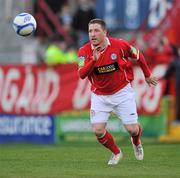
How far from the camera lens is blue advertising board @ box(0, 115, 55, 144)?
18.9 meters

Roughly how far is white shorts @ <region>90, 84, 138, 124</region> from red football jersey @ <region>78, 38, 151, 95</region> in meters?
0.08

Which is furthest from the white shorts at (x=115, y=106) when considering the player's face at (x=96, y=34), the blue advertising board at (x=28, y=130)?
the blue advertising board at (x=28, y=130)

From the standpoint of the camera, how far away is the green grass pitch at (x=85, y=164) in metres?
10.8

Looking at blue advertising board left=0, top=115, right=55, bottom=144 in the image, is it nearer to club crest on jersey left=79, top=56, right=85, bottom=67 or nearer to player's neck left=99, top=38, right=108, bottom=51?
player's neck left=99, top=38, right=108, bottom=51

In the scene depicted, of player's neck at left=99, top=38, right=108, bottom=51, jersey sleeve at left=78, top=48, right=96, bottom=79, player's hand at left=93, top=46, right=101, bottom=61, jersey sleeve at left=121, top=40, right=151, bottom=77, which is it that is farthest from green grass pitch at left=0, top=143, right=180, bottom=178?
player's neck at left=99, top=38, right=108, bottom=51

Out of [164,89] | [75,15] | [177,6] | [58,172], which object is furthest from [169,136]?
[58,172]

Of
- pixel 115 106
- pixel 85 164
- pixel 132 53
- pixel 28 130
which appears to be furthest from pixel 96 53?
pixel 28 130

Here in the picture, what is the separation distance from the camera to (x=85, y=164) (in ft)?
40.2

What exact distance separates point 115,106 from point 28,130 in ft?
22.4

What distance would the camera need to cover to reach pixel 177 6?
21.3 m

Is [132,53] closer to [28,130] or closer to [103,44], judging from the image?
[103,44]

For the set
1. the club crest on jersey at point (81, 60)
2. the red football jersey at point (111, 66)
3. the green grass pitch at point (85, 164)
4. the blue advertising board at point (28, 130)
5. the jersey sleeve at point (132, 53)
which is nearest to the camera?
the green grass pitch at point (85, 164)

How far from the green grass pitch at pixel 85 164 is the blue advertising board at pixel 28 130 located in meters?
3.47

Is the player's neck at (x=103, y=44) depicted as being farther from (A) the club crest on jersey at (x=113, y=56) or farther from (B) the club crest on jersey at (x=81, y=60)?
(B) the club crest on jersey at (x=81, y=60)
